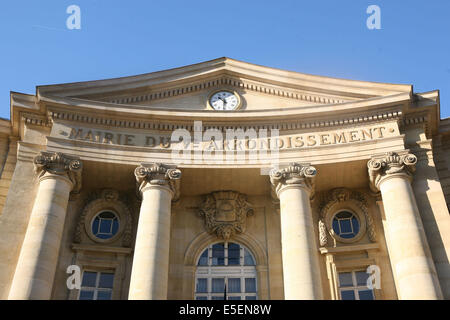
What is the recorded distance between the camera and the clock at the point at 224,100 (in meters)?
23.4

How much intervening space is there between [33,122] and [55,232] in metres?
5.62

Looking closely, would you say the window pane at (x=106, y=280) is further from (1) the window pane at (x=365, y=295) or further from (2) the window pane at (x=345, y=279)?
(1) the window pane at (x=365, y=295)

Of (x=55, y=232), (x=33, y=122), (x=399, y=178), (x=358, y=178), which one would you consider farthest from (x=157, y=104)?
(x=399, y=178)

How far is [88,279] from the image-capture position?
20297mm

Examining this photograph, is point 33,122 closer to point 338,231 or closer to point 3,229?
point 3,229

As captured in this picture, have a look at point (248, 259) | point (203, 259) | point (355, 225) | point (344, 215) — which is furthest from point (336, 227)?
point (203, 259)

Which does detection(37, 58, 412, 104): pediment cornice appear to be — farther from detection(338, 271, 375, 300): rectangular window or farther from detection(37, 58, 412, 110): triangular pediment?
detection(338, 271, 375, 300): rectangular window

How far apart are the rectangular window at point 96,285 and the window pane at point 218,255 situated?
422cm

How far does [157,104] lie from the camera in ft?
76.5

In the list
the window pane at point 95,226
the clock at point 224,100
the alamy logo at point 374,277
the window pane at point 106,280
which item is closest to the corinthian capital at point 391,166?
the alamy logo at point 374,277

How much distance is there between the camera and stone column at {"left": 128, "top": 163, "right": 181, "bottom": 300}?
1761cm

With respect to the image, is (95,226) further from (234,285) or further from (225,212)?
(234,285)

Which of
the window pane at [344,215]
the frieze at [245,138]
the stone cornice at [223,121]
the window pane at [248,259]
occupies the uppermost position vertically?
the stone cornice at [223,121]

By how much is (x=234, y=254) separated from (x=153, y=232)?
4208 mm
